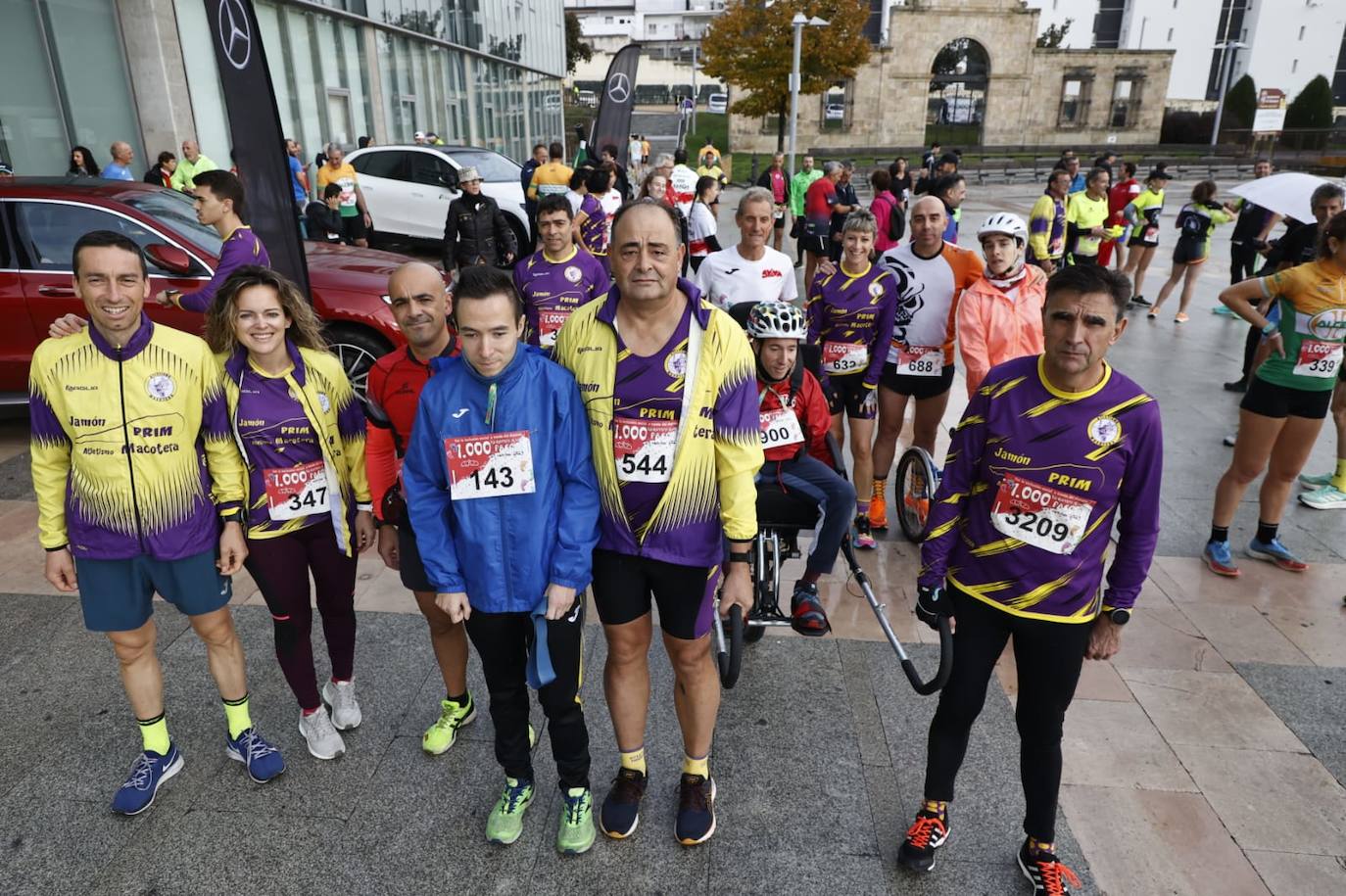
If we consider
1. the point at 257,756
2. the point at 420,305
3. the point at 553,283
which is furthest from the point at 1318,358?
the point at 257,756

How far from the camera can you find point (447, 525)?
270 cm

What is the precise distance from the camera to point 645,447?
2.66 metres

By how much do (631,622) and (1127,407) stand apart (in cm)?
168

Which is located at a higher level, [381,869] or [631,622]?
[631,622]

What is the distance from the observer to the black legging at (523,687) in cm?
275

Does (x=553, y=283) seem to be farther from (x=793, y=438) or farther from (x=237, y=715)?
(x=237, y=715)

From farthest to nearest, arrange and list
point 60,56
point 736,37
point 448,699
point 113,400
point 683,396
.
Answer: point 736,37
point 60,56
point 448,699
point 113,400
point 683,396

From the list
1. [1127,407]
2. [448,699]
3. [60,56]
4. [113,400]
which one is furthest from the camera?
[60,56]

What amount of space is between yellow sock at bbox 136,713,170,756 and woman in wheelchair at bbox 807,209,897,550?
350 cm

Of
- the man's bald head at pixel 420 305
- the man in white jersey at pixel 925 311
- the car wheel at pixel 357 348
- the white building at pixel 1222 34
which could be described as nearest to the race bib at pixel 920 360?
the man in white jersey at pixel 925 311

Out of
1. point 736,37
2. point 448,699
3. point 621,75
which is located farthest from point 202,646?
point 736,37

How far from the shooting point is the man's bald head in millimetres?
3051

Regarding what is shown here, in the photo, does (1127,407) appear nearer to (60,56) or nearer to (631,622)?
(631,622)

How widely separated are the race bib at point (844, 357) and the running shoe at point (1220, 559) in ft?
7.94
